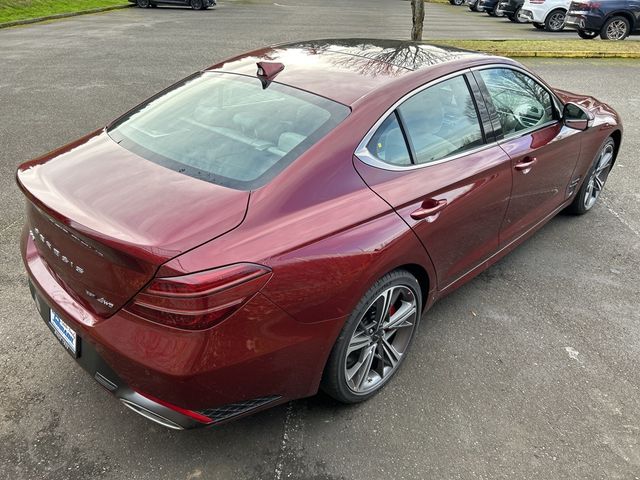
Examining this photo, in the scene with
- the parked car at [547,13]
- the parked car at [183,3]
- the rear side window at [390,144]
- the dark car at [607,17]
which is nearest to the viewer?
the rear side window at [390,144]

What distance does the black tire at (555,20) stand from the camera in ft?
57.2

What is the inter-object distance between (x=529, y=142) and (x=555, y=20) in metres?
17.2

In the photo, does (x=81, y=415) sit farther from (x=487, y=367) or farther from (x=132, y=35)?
(x=132, y=35)

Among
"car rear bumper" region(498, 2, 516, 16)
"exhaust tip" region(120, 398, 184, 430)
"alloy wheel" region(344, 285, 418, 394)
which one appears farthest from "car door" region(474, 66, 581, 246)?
"car rear bumper" region(498, 2, 516, 16)

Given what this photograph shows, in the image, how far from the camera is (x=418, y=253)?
8.38 feet

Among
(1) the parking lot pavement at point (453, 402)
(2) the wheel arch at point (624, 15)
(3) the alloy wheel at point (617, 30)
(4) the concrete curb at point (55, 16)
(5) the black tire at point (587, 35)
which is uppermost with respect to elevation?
(2) the wheel arch at point (624, 15)

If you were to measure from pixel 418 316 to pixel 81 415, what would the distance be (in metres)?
1.78

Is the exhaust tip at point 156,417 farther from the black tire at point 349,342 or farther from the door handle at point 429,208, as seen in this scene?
the door handle at point 429,208

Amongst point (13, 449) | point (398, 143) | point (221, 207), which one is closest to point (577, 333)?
point (398, 143)

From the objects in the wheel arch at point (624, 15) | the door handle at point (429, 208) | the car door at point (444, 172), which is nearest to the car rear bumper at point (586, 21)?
the wheel arch at point (624, 15)

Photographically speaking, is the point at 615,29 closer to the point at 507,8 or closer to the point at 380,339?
the point at 507,8

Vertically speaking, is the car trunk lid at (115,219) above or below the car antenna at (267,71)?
below

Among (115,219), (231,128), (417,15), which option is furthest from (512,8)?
(115,219)

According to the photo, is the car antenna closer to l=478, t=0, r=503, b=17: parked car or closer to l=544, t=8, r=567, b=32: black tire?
l=544, t=8, r=567, b=32: black tire
